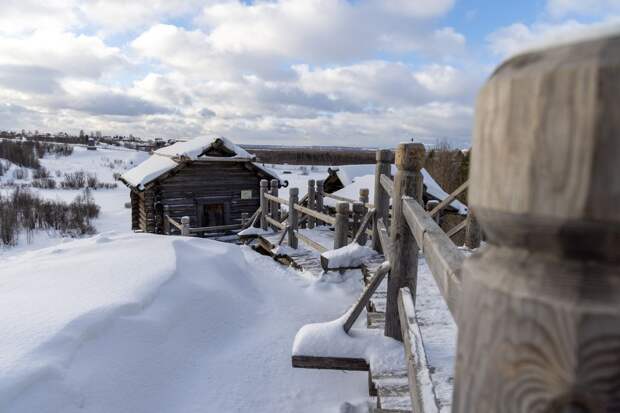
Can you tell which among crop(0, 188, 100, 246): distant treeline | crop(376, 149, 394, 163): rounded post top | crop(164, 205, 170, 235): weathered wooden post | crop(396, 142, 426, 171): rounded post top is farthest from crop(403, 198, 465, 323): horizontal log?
crop(0, 188, 100, 246): distant treeline

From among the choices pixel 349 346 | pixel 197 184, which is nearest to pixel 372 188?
pixel 197 184

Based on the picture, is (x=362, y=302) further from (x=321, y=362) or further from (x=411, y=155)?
(x=411, y=155)

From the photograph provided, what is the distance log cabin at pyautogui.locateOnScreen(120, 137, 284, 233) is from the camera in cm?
1322

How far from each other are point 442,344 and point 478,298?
7.50 ft

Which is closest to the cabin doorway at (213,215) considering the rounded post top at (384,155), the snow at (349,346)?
the rounded post top at (384,155)

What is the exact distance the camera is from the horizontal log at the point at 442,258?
0.92 metres

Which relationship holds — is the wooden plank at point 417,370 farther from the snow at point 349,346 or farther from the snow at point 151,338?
the snow at point 151,338

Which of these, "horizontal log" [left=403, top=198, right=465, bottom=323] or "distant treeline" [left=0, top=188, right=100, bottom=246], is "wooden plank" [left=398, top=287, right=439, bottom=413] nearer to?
"horizontal log" [left=403, top=198, right=465, bottom=323]

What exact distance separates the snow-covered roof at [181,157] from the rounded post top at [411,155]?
11539 mm

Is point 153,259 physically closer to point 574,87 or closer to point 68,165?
point 574,87

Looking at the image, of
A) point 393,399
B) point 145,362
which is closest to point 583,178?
point 393,399

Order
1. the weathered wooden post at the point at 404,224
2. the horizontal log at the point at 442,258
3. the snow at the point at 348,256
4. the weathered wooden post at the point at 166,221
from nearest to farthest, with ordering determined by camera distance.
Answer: the horizontal log at the point at 442,258, the weathered wooden post at the point at 404,224, the snow at the point at 348,256, the weathered wooden post at the point at 166,221

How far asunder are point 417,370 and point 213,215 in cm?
1370

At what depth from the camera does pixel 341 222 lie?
5965mm
